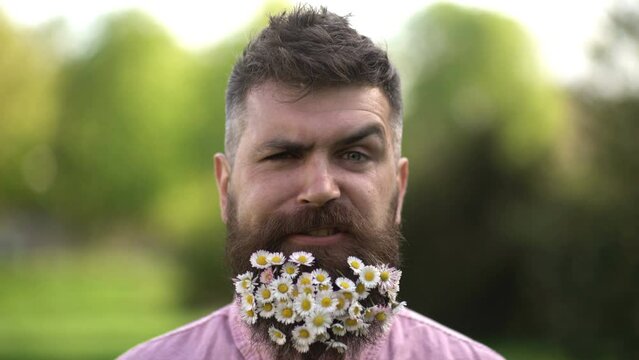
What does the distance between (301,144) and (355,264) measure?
58 cm

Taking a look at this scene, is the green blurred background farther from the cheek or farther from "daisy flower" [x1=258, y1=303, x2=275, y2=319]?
"daisy flower" [x1=258, y1=303, x2=275, y2=319]

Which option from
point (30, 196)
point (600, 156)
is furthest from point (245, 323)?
point (30, 196)

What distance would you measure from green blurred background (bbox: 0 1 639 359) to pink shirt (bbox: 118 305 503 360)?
2.46 meters

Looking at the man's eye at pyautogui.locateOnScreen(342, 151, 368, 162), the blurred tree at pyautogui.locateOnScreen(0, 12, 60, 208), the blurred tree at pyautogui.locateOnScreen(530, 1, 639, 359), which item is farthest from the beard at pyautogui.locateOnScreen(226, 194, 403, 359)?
the blurred tree at pyautogui.locateOnScreen(0, 12, 60, 208)

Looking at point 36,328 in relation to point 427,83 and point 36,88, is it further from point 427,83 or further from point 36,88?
point 427,83

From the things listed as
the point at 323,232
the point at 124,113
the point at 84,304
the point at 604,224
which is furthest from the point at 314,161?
the point at 124,113

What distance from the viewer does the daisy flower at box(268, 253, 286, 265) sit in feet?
13.1

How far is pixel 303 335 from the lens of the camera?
3912 mm

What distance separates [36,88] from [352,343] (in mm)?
36606

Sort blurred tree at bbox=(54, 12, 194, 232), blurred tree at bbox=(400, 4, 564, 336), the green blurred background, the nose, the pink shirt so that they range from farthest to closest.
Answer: blurred tree at bbox=(54, 12, 194, 232), blurred tree at bbox=(400, 4, 564, 336), the green blurred background, the pink shirt, the nose

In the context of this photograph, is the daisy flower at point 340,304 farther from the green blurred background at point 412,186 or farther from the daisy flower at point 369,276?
the green blurred background at point 412,186

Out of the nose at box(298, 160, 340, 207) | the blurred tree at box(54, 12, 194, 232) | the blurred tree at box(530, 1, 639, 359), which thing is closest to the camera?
the nose at box(298, 160, 340, 207)

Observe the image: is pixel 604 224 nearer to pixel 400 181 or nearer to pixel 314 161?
pixel 400 181

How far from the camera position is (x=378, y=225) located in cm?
415
